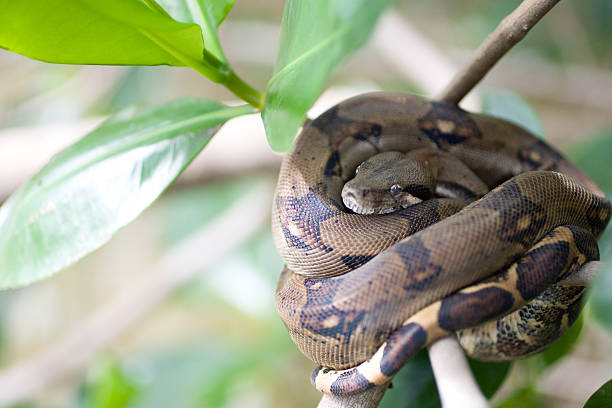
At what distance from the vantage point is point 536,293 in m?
1.30

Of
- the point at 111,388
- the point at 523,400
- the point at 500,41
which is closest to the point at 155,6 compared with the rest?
the point at 500,41

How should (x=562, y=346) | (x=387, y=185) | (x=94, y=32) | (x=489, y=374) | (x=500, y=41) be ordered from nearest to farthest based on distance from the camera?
1. (x=94, y=32)
2. (x=500, y=41)
3. (x=387, y=185)
4. (x=489, y=374)
5. (x=562, y=346)

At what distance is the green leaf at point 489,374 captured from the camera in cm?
178

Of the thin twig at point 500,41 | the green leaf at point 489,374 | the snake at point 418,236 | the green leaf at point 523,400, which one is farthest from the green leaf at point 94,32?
the green leaf at point 523,400

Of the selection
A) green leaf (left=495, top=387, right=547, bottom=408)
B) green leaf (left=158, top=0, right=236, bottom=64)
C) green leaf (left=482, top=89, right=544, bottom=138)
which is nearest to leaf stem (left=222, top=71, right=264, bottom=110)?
green leaf (left=158, top=0, right=236, bottom=64)

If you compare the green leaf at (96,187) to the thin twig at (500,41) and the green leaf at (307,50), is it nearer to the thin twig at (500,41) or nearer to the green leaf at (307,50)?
the green leaf at (307,50)

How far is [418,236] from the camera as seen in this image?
4.46 feet

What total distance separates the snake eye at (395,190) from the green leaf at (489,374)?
650 millimetres

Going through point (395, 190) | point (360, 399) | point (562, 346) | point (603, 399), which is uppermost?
point (395, 190)

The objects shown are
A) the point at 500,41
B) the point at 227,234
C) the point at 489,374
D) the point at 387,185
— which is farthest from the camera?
the point at 227,234

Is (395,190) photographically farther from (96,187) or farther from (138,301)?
(138,301)

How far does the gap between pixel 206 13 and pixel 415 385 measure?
135 cm

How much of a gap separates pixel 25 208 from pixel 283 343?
8.41ft

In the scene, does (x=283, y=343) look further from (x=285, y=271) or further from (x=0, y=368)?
(x=0, y=368)
